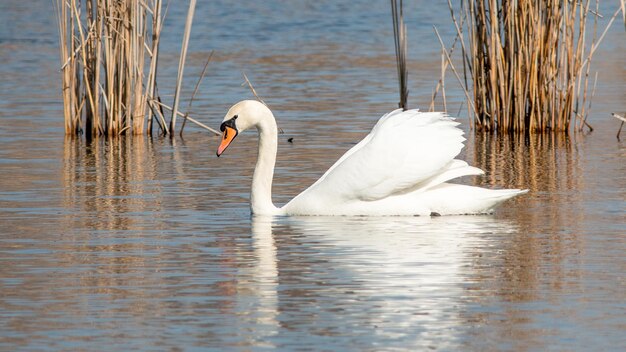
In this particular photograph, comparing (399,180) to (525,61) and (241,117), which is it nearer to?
(241,117)

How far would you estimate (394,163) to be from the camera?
10102 millimetres

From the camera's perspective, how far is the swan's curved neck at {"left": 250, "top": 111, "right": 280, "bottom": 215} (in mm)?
10414

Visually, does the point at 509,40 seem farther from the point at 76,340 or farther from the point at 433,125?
the point at 76,340

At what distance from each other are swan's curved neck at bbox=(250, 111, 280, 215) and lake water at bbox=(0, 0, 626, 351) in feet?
0.45

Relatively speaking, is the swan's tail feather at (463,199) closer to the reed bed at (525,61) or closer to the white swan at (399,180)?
the white swan at (399,180)

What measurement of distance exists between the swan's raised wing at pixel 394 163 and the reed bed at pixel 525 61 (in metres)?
4.14

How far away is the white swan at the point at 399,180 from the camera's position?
33.1 feet

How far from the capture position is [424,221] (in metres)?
10.1

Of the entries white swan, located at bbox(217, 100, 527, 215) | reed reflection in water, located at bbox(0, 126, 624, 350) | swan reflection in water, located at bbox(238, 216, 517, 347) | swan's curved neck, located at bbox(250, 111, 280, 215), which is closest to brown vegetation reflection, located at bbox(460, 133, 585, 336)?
reed reflection in water, located at bbox(0, 126, 624, 350)

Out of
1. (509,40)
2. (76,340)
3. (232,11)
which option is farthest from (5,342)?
(232,11)

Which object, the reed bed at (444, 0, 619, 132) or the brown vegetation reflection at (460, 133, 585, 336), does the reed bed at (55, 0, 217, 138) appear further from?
the brown vegetation reflection at (460, 133, 585, 336)

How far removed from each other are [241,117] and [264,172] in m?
0.47

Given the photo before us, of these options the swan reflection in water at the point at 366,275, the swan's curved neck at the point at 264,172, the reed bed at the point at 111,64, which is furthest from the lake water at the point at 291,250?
the reed bed at the point at 111,64

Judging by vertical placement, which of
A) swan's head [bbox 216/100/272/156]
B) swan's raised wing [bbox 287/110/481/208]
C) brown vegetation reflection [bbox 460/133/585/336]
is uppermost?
swan's head [bbox 216/100/272/156]
